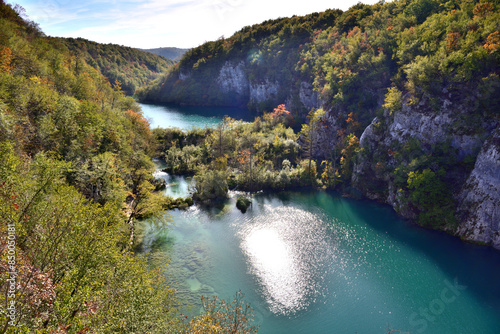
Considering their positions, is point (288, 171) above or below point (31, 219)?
below

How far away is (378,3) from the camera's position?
77.3 metres

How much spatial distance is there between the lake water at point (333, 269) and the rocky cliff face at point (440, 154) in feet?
10.1

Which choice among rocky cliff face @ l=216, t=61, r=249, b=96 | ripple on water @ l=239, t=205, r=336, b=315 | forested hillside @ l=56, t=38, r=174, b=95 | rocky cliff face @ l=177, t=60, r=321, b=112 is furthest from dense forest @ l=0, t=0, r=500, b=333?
forested hillside @ l=56, t=38, r=174, b=95

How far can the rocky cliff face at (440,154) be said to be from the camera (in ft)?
111

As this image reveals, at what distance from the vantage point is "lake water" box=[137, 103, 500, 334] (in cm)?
2545

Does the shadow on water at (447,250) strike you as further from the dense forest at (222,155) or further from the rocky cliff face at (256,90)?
the rocky cliff face at (256,90)

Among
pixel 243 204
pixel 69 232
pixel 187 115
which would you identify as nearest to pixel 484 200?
pixel 243 204

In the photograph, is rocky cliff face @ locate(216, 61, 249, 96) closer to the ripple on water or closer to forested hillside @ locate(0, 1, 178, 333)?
forested hillside @ locate(0, 1, 178, 333)

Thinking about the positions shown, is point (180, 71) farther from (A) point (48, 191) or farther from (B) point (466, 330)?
(B) point (466, 330)

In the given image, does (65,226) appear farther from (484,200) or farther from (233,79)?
(233,79)

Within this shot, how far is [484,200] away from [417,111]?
1598 centimetres

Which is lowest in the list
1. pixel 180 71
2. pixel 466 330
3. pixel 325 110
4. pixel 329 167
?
pixel 466 330

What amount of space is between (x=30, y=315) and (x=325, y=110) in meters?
60.4

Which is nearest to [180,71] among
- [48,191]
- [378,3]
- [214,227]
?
[378,3]
